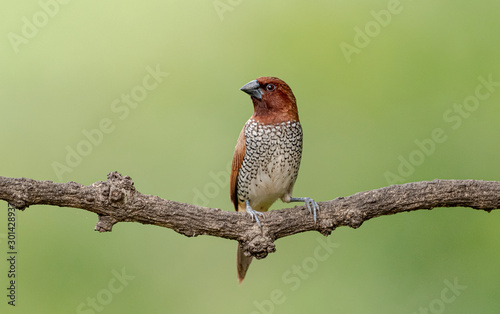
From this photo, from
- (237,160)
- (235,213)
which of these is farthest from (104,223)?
(237,160)

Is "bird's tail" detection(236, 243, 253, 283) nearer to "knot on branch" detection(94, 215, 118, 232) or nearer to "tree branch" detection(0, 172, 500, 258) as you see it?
"tree branch" detection(0, 172, 500, 258)

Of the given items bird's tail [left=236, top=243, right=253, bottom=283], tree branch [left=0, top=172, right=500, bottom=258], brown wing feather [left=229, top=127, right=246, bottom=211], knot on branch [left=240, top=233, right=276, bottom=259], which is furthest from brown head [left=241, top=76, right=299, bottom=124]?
bird's tail [left=236, top=243, right=253, bottom=283]

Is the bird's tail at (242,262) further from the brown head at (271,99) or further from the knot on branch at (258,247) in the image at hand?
the brown head at (271,99)

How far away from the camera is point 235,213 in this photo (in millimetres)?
3574

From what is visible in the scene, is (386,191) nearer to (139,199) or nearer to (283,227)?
(283,227)

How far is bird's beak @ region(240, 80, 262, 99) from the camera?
3925 millimetres

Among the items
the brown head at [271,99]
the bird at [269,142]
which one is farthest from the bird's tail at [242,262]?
the brown head at [271,99]

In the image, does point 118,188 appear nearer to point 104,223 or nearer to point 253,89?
point 104,223

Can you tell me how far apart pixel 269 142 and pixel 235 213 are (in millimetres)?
652

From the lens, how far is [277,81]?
3.93 metres

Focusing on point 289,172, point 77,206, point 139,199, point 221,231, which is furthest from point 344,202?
point 77,206

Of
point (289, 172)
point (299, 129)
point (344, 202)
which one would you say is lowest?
point (344, 202)

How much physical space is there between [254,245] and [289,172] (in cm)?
78

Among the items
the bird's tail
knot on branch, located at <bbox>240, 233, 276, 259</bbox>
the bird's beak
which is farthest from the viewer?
the bird's tail
